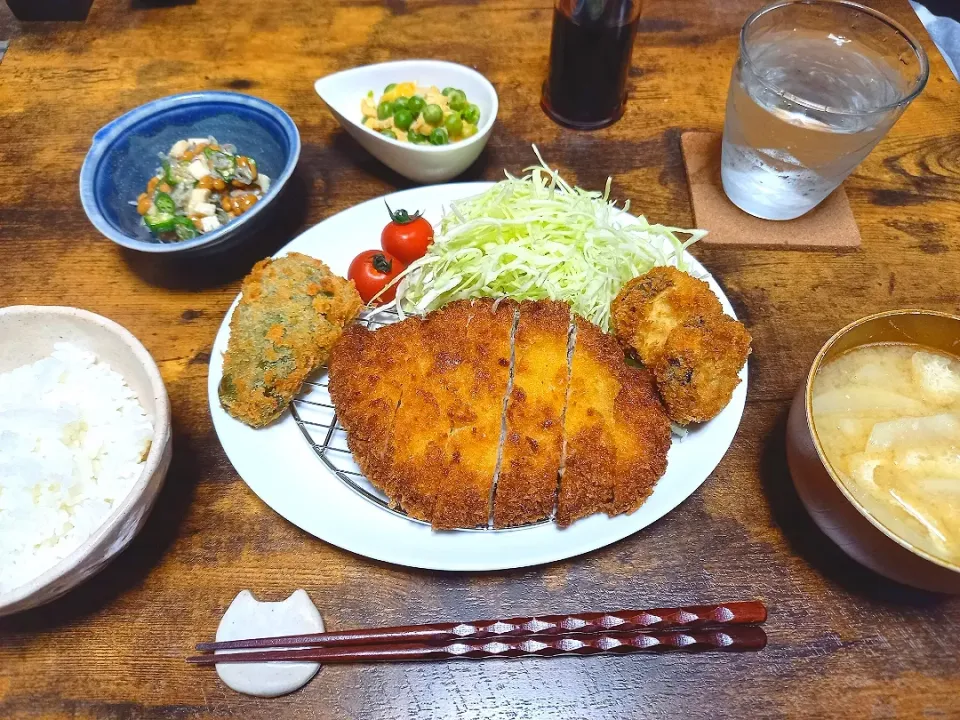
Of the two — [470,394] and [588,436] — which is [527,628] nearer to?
[588,436]

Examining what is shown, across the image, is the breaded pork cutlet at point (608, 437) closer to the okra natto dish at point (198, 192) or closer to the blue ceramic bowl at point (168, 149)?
the blue ceramic bowl at point (168, 149)

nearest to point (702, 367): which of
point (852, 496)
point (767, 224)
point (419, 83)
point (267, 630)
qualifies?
point (852, 496)

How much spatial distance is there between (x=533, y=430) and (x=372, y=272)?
1.01 m

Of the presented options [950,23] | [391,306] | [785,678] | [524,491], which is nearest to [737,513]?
[785,678]

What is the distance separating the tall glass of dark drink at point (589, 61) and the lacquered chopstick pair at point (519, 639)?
A: 7.90ft

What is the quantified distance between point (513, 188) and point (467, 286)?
50cm

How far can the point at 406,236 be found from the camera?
2637 millimetres

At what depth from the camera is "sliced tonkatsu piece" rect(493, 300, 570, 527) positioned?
79.5 inches

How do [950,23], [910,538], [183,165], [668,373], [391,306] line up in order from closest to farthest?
1. [910,538]
2. [668,373]
3. [391,306]
4. [183,165]
5. [950,23]

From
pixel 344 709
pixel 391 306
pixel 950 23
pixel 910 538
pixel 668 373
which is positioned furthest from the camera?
pixel 950 23

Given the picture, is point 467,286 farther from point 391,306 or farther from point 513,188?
→ point 513,188

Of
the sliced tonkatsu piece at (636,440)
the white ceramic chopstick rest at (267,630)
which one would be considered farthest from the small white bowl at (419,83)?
the white ceramic chopstick rest at (267,630)

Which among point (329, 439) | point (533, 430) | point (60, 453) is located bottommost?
point (329, 439)

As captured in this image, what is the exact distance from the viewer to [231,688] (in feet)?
6.25
